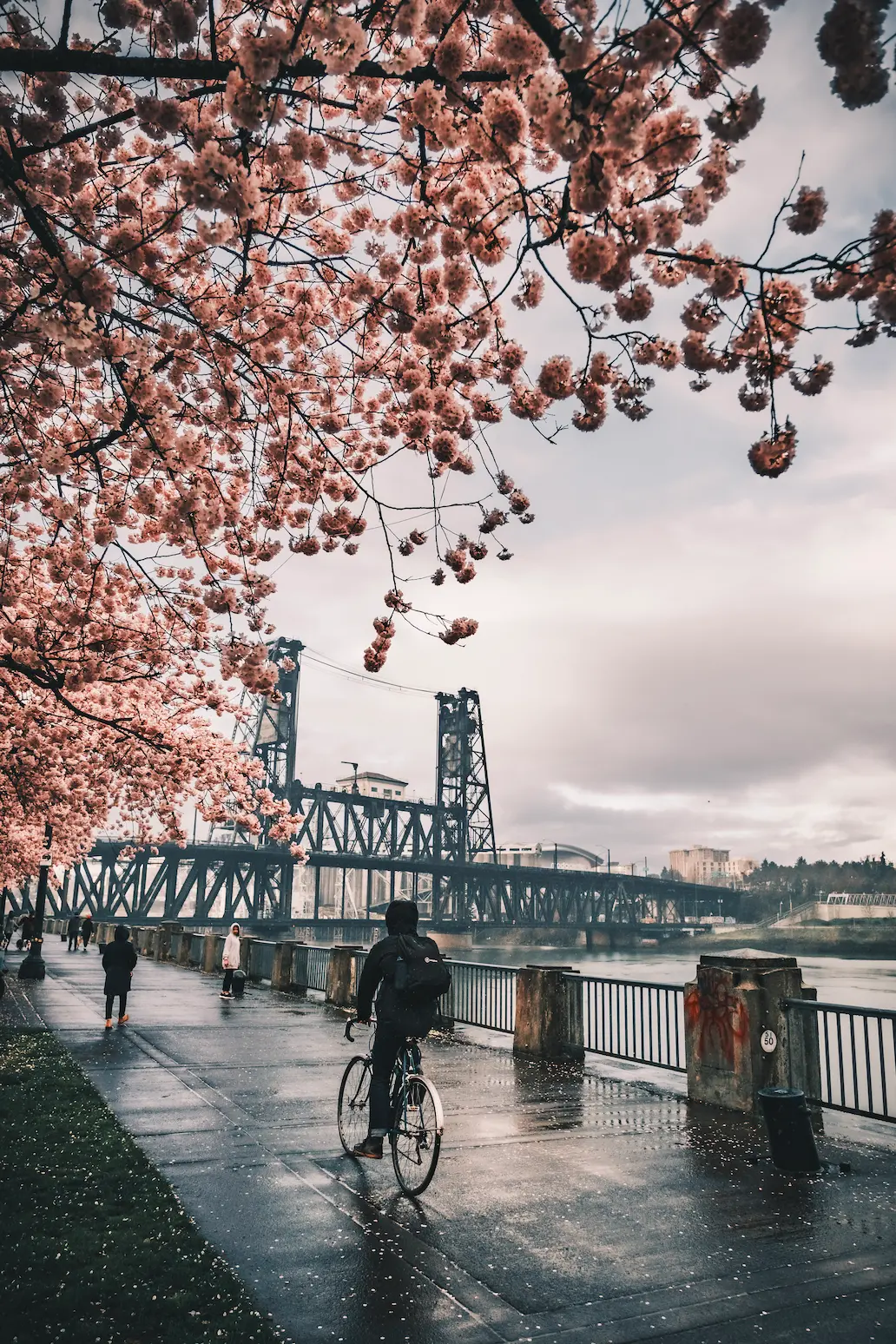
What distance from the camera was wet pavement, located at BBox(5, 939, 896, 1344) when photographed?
4.20 metres

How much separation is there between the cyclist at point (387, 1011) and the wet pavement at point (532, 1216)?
466mm

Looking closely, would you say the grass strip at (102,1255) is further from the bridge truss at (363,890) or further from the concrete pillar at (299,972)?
the bridge truss at (363,890)

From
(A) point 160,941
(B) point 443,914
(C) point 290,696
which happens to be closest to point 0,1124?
(A) point 160,941

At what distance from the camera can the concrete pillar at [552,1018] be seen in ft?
37.8

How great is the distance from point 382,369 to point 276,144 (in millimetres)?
2480

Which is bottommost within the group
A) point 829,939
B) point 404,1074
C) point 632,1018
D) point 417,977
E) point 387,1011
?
point 829,939

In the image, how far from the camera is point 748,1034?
28.1 feet

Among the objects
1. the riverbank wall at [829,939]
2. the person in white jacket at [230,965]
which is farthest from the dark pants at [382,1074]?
the riverbank wall at [829,939]

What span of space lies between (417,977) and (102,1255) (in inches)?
93.2

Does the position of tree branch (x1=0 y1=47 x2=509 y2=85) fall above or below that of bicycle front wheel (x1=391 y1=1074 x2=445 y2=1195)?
above

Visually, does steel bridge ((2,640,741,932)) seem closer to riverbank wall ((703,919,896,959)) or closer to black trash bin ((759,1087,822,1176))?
riverbank wall ((703,919,896,959))

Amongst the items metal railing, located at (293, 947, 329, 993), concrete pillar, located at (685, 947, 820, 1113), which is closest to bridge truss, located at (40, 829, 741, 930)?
metal railing, located at (293, 947, 329, 993)

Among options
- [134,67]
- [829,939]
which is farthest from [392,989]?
[829,939]

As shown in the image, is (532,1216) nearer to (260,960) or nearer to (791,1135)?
(791,1135)
